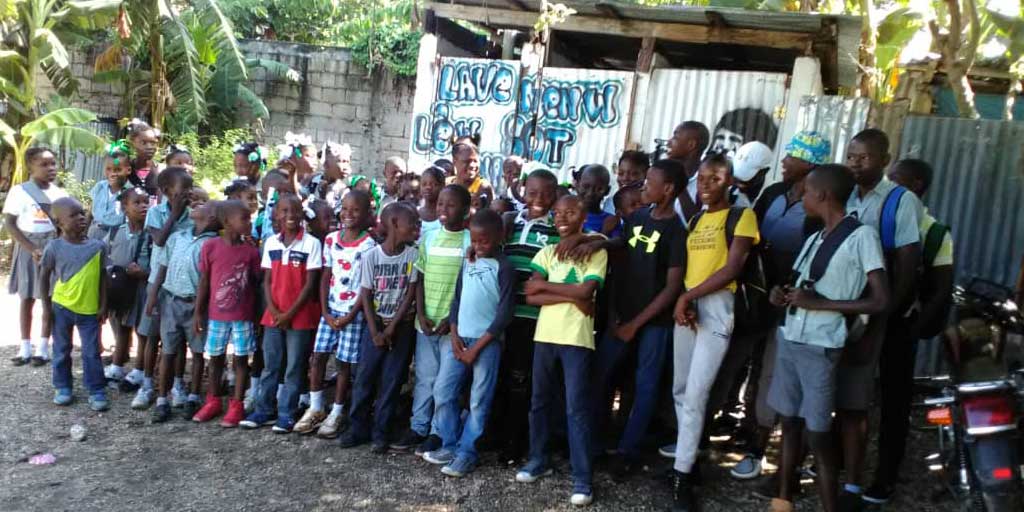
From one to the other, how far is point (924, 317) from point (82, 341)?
5098mm

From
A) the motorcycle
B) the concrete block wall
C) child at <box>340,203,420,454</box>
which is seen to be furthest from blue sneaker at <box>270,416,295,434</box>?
the concrete block wall

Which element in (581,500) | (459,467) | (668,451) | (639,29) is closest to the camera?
(581,500)

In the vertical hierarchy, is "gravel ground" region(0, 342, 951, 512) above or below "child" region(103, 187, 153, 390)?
below

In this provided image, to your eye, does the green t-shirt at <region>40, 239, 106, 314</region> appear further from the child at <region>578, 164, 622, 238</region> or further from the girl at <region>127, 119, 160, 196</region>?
the child at <region>578, 164, 622, 238</region>

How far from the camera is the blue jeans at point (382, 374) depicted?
4762 millimetres

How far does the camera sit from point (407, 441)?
4777mm

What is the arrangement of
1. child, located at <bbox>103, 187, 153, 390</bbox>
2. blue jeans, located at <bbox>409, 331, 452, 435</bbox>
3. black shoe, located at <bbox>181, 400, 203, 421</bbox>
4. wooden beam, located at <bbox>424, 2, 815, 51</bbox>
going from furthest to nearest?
wooden beam, located at <bbox>424, 2, 815, 51</bbox> < child, located at <bbox>103, 187, 153, 390</bbox> < black shoe, located at <bbox>181, 400, 203, 421</bbox> < blue jeans, located at <bbox>409, 331, 452, 435</bbox>

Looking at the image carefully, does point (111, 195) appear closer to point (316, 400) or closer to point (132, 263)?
point (132, 263)

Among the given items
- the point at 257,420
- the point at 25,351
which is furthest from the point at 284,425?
the point at 25,351

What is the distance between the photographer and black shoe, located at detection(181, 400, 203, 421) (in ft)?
17.1

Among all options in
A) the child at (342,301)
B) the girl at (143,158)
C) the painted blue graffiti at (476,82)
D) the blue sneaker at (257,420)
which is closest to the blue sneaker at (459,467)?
the child at (342,301)

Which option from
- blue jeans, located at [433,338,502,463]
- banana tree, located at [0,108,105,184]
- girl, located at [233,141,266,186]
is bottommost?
blue jeans, located at [433,338,502,463]

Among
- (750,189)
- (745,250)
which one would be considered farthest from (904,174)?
(745,250)

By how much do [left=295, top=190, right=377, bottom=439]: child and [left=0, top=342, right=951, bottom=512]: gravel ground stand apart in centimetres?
27
